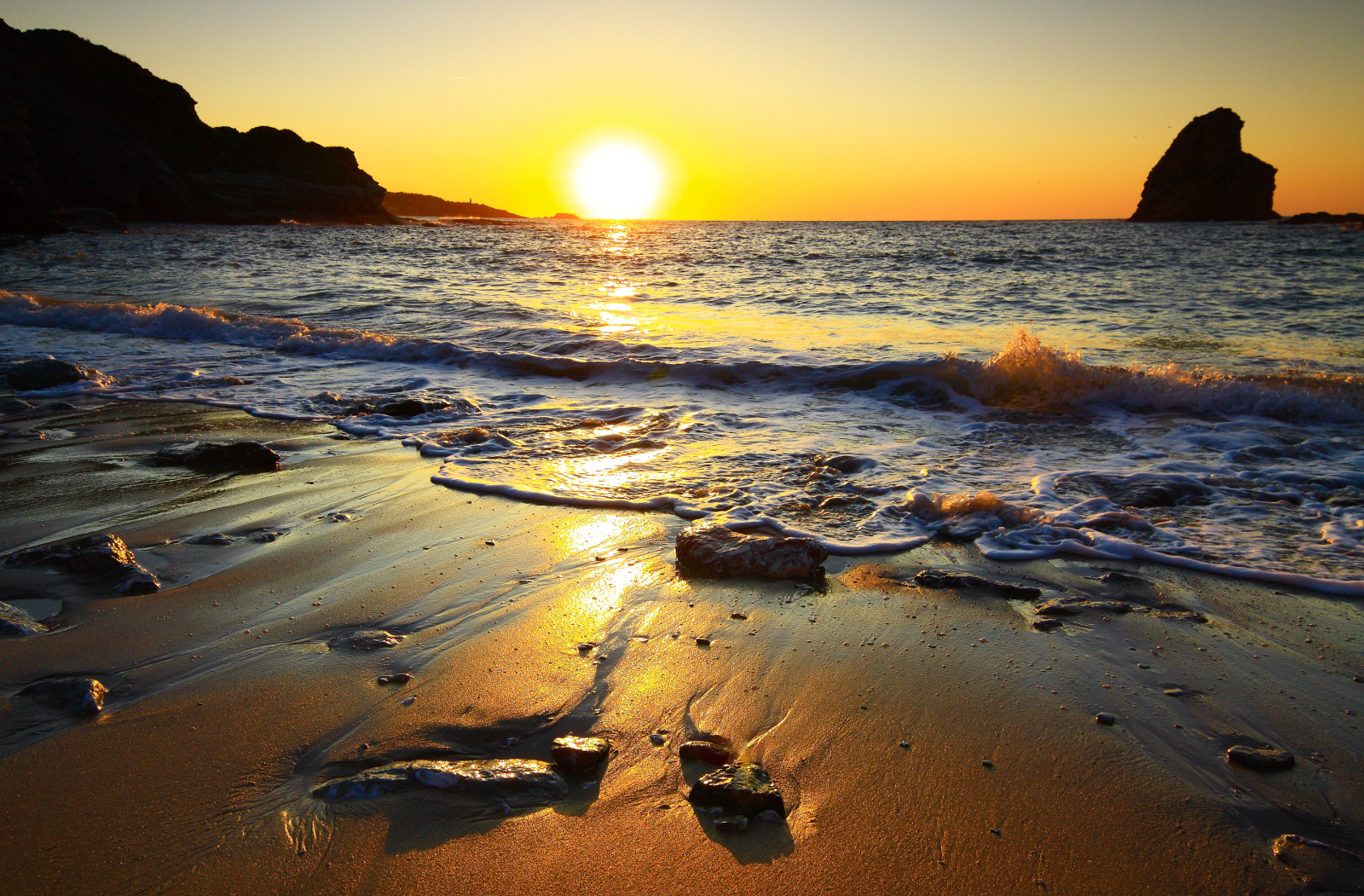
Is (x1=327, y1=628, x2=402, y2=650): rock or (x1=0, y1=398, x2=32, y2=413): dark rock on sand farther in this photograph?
(x1=0, y1=398, x2=32, y2=413): dark rock on sand

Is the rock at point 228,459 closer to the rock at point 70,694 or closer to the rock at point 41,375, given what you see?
the rock at point 70,694

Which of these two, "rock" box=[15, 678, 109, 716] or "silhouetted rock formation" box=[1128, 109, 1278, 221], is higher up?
"silhouetted rock formation" box=[1128, 109, 1278, 221]

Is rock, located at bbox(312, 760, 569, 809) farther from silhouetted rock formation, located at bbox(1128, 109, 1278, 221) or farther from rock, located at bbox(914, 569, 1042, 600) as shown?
silhouetted rock formation, located at bbox(1128, 109, 1278, 221)

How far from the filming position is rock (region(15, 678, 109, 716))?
2.04m

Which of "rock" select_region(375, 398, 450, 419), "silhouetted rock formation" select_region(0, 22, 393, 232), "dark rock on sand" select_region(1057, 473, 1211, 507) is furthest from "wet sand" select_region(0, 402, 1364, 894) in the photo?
"silhouetted rock formation" select_region(0, 22, 393, 232)

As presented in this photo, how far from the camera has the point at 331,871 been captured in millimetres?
1527

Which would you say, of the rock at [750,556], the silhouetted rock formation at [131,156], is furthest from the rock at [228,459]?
the silhouetted rock formation at [131,156]

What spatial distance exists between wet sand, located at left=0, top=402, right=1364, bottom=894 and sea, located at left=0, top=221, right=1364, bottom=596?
748mm

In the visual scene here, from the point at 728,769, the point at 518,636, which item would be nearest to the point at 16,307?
the point at 518,636

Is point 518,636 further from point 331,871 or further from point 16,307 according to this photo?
point 16,307

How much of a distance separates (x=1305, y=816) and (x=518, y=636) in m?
2.33

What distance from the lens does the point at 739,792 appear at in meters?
1.74

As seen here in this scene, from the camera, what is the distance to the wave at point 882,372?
20.8ft

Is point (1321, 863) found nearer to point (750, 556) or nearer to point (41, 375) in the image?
point (750, 556)
